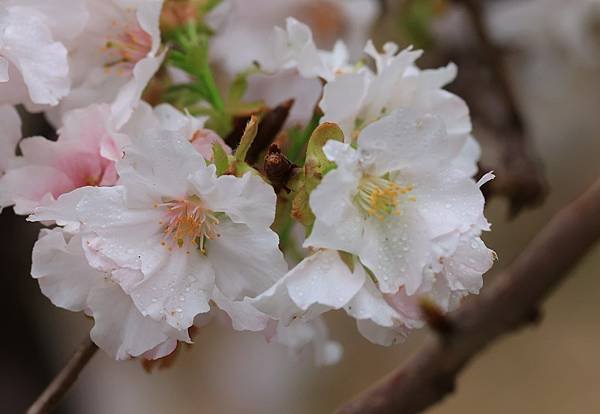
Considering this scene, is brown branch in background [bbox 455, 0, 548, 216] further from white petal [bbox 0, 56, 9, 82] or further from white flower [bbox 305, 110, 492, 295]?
white petal [bbox 0, 56, 9, 82]

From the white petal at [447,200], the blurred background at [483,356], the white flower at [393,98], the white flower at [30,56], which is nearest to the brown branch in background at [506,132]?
the blurred background at [483,356]

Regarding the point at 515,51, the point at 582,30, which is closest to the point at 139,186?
the point at 582,30

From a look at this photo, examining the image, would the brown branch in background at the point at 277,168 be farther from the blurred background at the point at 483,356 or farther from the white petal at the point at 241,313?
the blurred background at the point at 483,356

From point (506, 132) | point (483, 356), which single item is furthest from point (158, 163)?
point (483, 356)

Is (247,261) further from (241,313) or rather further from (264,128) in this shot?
(264,128)

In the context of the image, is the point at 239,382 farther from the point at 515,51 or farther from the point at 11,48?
the point at 11,48

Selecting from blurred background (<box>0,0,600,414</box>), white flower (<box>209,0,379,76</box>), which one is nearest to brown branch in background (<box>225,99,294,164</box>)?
white flower (<box>209,0,379,76</box>)
